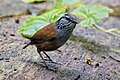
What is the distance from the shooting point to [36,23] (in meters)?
3.95

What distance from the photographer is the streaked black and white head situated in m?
3.41

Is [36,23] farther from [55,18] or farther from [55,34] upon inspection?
[55,34]

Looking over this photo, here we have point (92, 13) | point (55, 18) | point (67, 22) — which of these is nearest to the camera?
point (67, 22)

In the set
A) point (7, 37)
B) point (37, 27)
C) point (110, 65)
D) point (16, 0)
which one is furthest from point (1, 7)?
point (110, 65)

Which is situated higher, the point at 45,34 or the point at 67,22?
the point at 67,22

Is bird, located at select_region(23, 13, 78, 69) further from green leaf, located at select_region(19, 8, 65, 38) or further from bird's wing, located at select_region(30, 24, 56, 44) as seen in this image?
green leaf, located at select_region(19, 8, 65, 38)

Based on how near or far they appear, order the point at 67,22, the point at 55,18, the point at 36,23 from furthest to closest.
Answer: the point at 55,18, the point at 36,23, the point at 67,22

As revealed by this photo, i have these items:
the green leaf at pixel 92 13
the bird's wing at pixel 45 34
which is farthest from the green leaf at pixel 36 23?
the green leaf at pixel 92 13

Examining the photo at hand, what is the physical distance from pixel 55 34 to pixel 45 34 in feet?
0.36

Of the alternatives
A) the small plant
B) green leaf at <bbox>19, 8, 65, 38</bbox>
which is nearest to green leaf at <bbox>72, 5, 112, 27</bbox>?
the small plant

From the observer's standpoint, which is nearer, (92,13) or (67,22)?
(67,22)

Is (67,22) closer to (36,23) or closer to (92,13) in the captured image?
(36,23)

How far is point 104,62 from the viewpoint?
4.00m

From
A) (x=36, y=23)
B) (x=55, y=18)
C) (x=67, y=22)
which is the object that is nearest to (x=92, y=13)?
(x=55, y=18)
